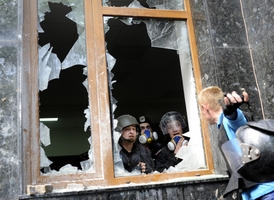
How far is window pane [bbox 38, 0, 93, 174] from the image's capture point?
3.38 m

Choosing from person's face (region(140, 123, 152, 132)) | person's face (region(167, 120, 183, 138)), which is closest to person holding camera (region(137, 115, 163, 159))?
person's face (region(140, 123, 152, 132))

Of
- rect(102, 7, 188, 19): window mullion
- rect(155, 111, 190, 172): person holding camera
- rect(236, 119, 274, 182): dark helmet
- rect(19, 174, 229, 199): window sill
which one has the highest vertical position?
rect(102, 7, 188, 19): window mullion

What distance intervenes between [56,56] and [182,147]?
1.66m

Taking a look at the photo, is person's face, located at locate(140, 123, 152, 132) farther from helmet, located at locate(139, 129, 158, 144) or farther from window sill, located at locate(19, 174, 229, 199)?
window sill, located at locate(19, 174, 229, 199)

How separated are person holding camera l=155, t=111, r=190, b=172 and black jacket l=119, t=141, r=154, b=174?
11 centimetres

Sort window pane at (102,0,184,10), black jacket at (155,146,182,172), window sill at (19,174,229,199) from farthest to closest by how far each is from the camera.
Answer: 1. window pane at (102,0,184,10)
2. black jacket at (155,146,182,172)
3. window sill at (19,174,229,199)

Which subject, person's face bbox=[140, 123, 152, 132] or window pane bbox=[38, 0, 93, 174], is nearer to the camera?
window pane bbox=[38, 0, 93, 174]

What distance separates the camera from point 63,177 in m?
3.15

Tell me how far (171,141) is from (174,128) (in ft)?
1.31

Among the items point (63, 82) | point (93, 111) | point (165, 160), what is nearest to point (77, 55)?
point (93, 111)

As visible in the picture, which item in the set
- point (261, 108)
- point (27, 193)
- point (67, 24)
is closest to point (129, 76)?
point (67, 24)

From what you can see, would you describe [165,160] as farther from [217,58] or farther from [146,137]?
[217,58]

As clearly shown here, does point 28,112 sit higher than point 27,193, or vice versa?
point 28,112

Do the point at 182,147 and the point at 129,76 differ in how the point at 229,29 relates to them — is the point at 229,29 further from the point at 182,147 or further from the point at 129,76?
the point at 129,76
